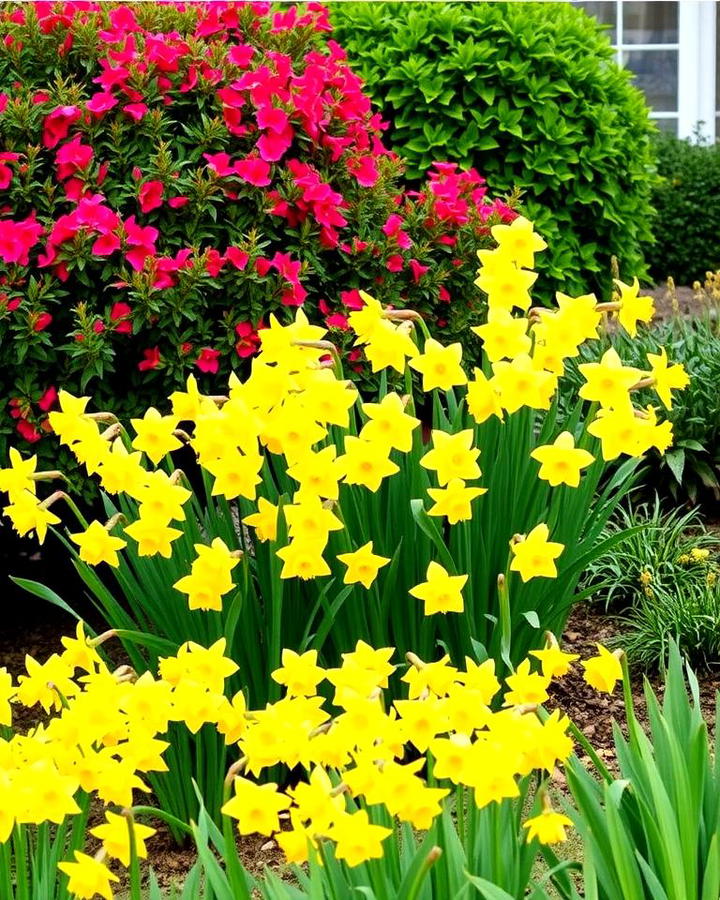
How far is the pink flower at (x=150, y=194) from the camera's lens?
3.55 m

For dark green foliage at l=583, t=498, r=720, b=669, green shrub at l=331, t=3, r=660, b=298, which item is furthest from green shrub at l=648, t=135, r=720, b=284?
dark green foliage at l=583, t=498, r=720, b=669

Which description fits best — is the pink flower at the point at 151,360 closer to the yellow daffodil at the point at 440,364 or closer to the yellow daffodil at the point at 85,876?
the yellow daffodil at the point at 440,364

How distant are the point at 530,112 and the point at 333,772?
5.18m

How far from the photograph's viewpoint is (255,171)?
11.8 ft

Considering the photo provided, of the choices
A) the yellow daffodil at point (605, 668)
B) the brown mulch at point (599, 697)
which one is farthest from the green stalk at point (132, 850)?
the brown mulch at point (599, 697)

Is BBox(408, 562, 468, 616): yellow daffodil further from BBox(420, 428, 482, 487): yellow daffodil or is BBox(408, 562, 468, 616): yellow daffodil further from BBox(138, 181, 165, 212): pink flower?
BBox(138, 181, 165, 212): pink flower

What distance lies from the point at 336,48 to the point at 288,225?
2.91ft

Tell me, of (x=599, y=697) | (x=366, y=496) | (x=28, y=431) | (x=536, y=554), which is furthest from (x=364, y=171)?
(x=536, y=554)

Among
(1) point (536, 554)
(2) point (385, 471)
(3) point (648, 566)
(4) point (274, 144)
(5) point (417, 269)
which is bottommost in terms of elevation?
(3) point (648, 566)

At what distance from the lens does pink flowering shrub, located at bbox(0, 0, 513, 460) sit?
3.51 meters

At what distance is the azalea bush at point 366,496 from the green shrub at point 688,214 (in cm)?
713

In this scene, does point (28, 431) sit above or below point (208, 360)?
below

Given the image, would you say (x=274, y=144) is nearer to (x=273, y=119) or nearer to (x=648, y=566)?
(x=273, y=119)

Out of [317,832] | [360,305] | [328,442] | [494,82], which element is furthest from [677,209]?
[317,832]
